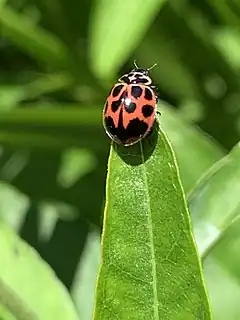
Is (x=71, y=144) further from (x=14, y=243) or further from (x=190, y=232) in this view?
(x=190, y=232)

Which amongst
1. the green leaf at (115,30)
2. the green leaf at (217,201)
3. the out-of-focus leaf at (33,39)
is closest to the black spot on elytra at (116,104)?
the green leaf at (217,201)

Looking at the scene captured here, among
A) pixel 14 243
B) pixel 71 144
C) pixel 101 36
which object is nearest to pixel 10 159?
pixel 71 144

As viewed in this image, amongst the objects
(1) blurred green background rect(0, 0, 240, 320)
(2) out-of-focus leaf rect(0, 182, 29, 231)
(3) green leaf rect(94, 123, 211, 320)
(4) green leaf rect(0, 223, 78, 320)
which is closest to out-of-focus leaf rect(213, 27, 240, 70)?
(1) blurred green background rect(0, 0, 240, 320)

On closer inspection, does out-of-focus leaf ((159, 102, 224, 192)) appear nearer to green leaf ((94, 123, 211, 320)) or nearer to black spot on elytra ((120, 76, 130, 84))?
black spot on elytra ((120, 76, 130, 84))

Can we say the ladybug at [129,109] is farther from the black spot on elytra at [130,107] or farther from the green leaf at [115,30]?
the green leaf at [115,30]

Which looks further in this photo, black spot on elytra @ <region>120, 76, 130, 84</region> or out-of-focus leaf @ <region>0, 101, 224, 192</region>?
out-of-focus leaf @ <region>0, 101, 224, 192</region>

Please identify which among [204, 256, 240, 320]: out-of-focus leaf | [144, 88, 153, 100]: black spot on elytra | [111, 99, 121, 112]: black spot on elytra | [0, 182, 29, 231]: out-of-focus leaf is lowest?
[0, 182, 29, 231]: out-of-focus leaf
